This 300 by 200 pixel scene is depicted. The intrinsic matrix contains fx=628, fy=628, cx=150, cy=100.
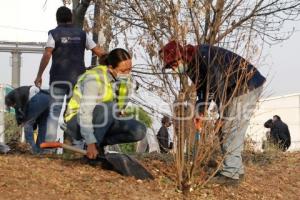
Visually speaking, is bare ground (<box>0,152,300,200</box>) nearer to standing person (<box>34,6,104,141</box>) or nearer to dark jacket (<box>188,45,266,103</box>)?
dark jacket (<box>188,45,266,103</box>)

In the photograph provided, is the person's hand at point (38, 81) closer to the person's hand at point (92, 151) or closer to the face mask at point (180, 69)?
the person's hand at point (92, 151)

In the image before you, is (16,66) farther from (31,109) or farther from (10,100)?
(31,109)

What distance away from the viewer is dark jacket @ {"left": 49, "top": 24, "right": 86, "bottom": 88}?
7.23m

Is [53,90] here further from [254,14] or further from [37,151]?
[254,14]

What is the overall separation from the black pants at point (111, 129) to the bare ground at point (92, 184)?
0.32m

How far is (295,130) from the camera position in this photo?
25.2 metres

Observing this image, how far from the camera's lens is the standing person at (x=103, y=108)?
18.7 ft

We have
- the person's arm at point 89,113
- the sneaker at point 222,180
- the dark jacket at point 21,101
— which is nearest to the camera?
the person's arm at point 89,113

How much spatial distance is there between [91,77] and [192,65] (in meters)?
0.96

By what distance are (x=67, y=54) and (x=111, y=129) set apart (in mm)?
1621

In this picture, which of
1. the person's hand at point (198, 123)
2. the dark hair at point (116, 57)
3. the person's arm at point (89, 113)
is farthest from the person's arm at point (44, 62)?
the person's hand at point (198, 123)

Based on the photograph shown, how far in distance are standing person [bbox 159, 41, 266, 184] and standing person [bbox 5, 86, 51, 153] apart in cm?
244

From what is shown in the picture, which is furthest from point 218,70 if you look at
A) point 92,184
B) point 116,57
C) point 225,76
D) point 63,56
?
point 63,56

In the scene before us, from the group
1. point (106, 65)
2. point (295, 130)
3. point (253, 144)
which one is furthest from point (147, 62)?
point (295, 130)
